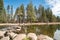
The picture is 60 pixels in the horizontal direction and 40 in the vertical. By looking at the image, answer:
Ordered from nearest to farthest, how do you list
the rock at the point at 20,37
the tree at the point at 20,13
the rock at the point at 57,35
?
1. the rock at the point at 20,37
2. the tree at the point at 20,13
3. the rock at the point at 57,35

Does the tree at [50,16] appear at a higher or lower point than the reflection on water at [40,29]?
higher

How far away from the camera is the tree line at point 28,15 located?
281cm

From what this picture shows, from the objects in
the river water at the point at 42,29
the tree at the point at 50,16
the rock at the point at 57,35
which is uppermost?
the tree at the point at 50,16

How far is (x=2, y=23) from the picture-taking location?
2783 millimetres

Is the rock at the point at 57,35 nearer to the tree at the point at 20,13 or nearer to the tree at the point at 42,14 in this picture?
the tree at the point at 42,14

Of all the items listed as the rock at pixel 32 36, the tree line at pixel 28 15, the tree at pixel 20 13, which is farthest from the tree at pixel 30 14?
the rock at pixel 32 36

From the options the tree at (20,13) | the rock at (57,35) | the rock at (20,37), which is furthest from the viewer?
the rock at (57,35)

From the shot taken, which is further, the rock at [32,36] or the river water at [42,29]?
the river water at [42,29]

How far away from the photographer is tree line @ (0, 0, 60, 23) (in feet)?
9.21

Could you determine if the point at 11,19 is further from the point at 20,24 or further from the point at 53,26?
the point at 53,26

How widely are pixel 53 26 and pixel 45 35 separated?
275mm

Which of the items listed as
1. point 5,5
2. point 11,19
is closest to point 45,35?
point 11,19

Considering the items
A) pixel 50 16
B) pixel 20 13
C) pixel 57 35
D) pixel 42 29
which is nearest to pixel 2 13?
pixel 20 13

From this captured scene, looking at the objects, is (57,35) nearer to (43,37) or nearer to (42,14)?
(43,37)
